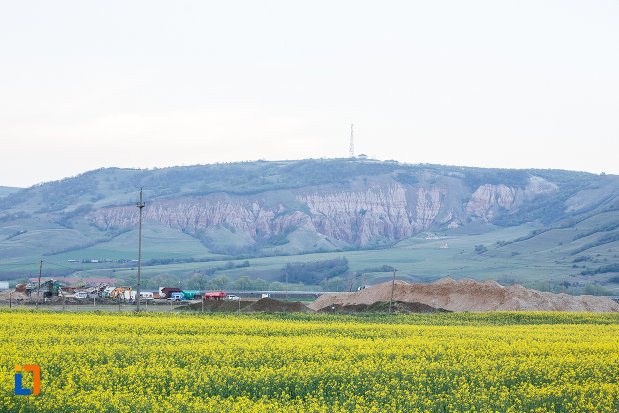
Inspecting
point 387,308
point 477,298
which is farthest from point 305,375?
point 477,298

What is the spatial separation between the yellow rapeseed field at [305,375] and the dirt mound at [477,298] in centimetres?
5176

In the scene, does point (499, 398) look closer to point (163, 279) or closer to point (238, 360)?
point (238, 360)

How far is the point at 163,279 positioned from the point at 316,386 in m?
163

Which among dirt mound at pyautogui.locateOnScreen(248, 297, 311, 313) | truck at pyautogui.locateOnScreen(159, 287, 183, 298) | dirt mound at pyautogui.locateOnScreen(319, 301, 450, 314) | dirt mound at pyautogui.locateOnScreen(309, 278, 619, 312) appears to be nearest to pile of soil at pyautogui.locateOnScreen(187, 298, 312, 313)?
dirt mound at pyautogui.locateOnScreen(248, 297, 311, 313)

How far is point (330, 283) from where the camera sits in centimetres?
Answer: 18675

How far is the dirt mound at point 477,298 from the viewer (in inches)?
3223

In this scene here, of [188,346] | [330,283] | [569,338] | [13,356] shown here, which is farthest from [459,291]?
[330,283]

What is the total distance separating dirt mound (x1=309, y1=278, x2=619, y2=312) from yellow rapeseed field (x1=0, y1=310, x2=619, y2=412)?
51.8 metres

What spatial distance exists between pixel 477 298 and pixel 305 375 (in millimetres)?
68222

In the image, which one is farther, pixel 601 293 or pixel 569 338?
pixel 601 293

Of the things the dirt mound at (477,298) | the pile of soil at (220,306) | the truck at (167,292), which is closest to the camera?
the pile of soil at (220,306)

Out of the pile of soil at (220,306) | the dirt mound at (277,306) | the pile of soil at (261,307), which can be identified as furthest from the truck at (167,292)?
the dirt mound at (277,306)

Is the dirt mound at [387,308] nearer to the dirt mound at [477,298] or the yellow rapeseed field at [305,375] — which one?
the dirt mound at [477,298]

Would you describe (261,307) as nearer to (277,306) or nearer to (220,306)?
(277,306)
